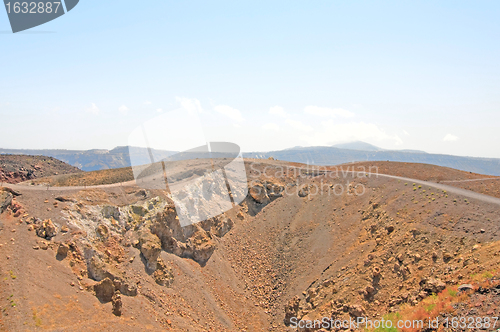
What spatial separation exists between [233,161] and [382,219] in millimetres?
26094

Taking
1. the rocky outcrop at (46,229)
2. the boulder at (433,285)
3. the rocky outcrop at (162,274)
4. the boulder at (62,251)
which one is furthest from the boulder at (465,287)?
the rocky outcrop at (46,229)

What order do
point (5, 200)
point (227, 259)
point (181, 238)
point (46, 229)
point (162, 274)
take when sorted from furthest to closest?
point (227, 259)
point (181, 238)
point (162, 274)
point (5, 200)
point (46, 229)

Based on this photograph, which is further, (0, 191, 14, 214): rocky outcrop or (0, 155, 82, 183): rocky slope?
(0, 155, 82, 183): rocky slope

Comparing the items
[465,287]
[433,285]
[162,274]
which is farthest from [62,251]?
[465,287]

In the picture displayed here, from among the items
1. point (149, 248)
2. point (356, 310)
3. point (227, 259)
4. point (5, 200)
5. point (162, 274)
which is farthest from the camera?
→ point (227, 259)

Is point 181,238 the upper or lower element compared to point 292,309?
upper

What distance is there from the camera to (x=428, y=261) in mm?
20391

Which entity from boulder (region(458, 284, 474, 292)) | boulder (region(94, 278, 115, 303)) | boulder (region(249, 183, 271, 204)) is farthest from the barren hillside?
boulder (region(249, 183, 271, 204))

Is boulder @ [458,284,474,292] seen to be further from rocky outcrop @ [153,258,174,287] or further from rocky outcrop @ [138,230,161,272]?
rocky outcrop @ [138,230,161,272]

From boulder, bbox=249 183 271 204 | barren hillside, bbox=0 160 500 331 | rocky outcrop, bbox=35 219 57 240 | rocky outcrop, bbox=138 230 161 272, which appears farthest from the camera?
boulder, bbox=249 183 271 204

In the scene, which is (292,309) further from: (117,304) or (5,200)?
(5,200)

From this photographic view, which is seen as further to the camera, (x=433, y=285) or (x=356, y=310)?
(x=356, y=310)

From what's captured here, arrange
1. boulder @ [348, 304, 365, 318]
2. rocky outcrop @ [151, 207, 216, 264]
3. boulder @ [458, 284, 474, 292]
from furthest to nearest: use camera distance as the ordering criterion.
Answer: rocky outcrop @ [151, 207, 216, 264]
boulder @ [348, 304, 365, 318]
boulder @ [458, 284, 474, 292]

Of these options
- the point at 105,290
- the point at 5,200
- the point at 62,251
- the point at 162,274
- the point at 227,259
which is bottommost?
the point at 227,259
